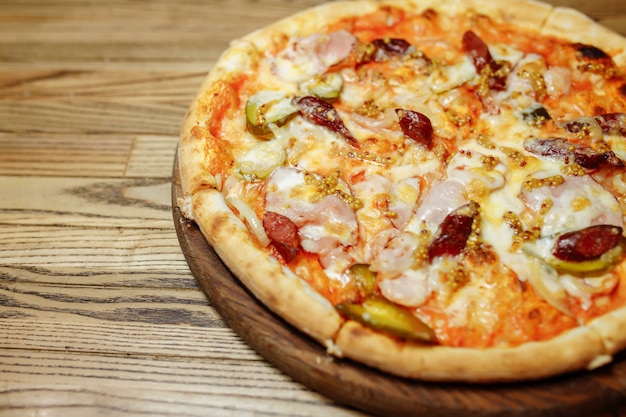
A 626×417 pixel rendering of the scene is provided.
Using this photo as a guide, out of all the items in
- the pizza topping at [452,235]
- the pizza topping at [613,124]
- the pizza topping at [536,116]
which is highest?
the pizza topping at [613,124]

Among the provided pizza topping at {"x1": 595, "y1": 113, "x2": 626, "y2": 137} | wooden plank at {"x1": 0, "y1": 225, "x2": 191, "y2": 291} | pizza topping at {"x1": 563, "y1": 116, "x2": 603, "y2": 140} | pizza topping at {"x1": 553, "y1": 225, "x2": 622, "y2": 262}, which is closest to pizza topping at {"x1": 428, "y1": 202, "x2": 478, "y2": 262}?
pizza topping at {"x1": 553, "y1": 225, "x2": 622, "y2": 262}

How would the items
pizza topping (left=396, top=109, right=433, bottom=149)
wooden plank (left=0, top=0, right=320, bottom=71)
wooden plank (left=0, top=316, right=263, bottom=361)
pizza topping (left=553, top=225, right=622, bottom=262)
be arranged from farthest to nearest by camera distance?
wooden plank (left=0, top=0, right=320, bottom=71)
pizza topping (left=396, top=109, right=433, bottom=149)
wooden plank (left=0, top=316, right=263, bottom=361)
pizza topping (left=553, top=225, right=622, bottom=262)

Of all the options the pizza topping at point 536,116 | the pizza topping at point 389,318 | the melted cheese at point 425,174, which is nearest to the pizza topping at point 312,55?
the melted cheese at point 425,174

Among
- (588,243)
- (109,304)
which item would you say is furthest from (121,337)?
(588,243)

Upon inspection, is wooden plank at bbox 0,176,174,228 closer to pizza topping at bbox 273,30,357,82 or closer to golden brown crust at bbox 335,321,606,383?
pizza topping at bbox 273,30,357,82

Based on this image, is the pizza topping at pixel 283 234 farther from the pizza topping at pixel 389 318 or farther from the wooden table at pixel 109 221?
the wooden table at pixel 109 221

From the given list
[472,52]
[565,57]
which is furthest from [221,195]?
[565,57]

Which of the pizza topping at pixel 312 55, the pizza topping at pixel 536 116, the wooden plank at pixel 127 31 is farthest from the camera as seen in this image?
the wooden plank at pixel 127 31
